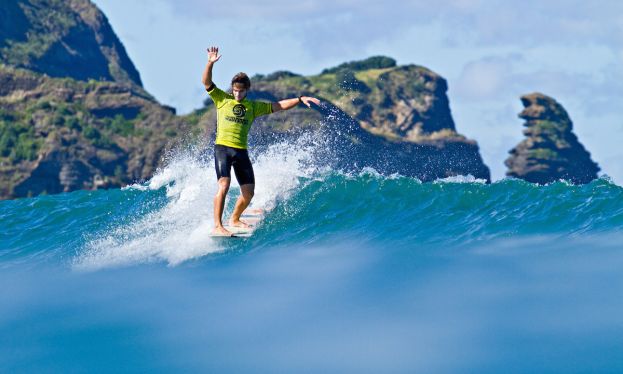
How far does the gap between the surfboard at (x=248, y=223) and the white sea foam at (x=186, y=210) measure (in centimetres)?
29

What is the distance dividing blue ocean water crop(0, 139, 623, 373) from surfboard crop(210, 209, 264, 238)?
20 centimetres

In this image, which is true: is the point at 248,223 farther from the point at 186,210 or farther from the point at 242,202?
the point at 186,210

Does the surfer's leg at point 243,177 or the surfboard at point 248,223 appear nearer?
the surfer's leg at point 243,177

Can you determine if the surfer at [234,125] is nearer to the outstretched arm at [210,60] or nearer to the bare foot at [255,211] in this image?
the outstretched arm at [210,60]

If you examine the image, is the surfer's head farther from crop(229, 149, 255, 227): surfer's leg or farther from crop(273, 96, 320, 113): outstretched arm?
crop(229, 149, 255, 227): surfer's leg

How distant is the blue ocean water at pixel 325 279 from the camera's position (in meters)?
12.9

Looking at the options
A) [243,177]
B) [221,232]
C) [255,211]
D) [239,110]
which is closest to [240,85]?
[239,110]

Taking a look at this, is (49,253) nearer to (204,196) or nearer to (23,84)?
(204,196)

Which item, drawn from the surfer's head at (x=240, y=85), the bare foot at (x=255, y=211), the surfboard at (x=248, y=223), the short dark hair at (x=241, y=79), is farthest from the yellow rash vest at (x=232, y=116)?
the bare foot at (x=255, y=211)

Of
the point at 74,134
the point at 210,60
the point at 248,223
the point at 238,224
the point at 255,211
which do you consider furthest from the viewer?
the point at 74,134

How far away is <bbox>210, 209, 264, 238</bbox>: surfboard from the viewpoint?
1675 centimetres

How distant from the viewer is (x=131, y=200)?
72.4ft

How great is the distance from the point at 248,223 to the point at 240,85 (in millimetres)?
2610

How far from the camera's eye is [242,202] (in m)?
16.6
